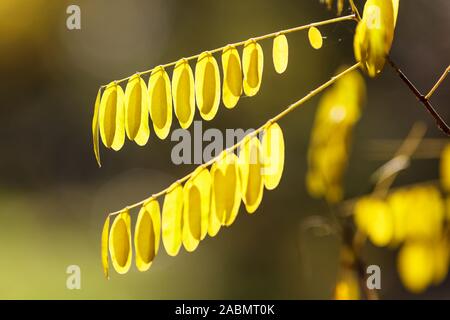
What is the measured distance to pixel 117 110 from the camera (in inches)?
21.0

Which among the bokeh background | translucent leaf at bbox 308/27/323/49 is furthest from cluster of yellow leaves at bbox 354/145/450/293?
the bokeh background

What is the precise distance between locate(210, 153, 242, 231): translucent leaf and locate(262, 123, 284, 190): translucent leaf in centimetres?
2

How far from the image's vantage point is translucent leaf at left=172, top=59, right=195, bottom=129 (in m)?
0.52

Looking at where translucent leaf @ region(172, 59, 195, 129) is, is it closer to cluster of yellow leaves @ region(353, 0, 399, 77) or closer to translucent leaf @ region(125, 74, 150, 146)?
translucent leaf @ region(125, 74, 150, 146)

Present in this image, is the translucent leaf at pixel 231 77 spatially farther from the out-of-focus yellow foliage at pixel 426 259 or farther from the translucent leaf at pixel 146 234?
the out-of-focus yellow foliage at pixel 426 259

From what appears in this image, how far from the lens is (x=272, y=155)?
0.51 m

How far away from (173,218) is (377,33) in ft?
0.73

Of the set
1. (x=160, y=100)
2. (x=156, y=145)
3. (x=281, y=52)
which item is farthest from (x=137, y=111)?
(x=156, y=145)

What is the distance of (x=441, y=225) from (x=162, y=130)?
0.35 meters

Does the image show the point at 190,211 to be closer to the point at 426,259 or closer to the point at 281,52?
the point at 281,52

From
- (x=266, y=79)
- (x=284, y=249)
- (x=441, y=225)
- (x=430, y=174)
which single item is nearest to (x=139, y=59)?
(x=266, y=79)

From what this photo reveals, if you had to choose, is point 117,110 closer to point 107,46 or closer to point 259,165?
point 259,165

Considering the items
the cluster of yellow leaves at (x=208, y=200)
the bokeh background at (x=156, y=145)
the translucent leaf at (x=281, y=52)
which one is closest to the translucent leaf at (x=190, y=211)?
the cluster of yellow leaves at (x=208, y=200)

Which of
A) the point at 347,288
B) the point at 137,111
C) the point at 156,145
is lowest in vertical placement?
the point at 347,288
